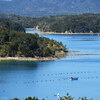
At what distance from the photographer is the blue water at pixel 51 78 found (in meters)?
39.3

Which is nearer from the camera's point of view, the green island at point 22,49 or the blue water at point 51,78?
the blue water at point 51,78

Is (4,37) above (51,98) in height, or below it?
above

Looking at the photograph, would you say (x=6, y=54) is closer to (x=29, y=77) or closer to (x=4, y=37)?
(x=4, y=37)

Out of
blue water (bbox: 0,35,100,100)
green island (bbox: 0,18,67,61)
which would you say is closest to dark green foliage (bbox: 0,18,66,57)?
green island (bbox: 0,18,67,61)

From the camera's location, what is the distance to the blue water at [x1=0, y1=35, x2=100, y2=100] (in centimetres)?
3931

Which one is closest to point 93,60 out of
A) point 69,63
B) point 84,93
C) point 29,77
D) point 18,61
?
point 69,63

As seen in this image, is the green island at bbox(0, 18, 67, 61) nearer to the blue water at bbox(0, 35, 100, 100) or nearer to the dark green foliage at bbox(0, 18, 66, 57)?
→ the dark green foliage at bbox(0, 18, 66, 57)

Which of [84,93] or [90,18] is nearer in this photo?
[84,93]

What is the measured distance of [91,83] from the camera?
44656 millimetres

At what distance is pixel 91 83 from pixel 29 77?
7.42 metres

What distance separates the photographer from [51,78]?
48156mm

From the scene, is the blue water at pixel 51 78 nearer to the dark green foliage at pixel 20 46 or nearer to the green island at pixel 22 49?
the green island at pixel 22 49

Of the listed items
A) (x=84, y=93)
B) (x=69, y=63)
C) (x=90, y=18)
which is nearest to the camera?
(x=84, y=93)

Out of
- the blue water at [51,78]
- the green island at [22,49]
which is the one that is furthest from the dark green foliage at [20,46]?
the blue water at [51,78]
